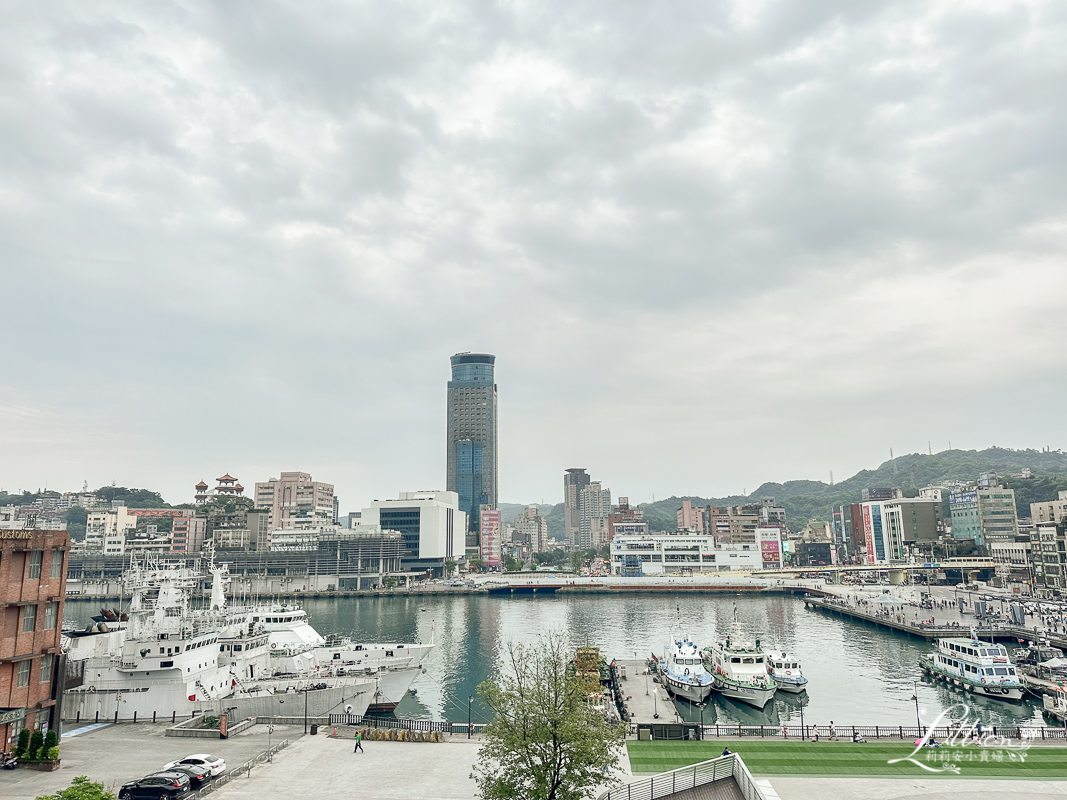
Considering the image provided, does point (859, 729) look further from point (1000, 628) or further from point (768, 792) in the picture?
point (1000, 628)

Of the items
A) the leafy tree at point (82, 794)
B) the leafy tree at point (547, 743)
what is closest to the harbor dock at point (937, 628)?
the leafy tree at point (547, 743)

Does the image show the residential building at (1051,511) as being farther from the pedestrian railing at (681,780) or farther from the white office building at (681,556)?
Answer: the pedestrian railing at (681,780)

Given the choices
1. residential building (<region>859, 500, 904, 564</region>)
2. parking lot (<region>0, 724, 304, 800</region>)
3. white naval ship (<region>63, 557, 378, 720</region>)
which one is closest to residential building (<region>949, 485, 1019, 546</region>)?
residential building (<region>859, 500, 904, 564</region>)

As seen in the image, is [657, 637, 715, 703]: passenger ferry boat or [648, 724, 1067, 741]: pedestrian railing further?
[657, 637, 715, 703]: passenger ferry boat

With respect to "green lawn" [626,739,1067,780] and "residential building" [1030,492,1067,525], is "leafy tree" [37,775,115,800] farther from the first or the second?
"residential building" [1030,492,1067,525]

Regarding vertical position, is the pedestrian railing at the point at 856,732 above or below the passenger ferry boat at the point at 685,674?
above

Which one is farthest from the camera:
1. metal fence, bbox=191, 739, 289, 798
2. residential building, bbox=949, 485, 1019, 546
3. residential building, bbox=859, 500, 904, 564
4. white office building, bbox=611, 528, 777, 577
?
residential building, bbox=859, 500, 904, 564

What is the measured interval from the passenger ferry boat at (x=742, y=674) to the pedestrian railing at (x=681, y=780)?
1207 inches

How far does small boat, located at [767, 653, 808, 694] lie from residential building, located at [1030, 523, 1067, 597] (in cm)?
8587

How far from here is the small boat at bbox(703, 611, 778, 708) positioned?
5166cm

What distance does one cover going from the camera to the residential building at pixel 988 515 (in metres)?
163

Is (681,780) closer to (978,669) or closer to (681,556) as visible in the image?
(978,669)

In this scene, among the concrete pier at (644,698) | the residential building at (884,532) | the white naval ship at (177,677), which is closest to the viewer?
the white naval ship at (177,677)

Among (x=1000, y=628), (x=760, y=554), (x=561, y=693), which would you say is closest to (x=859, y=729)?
(x=561, y=693)
